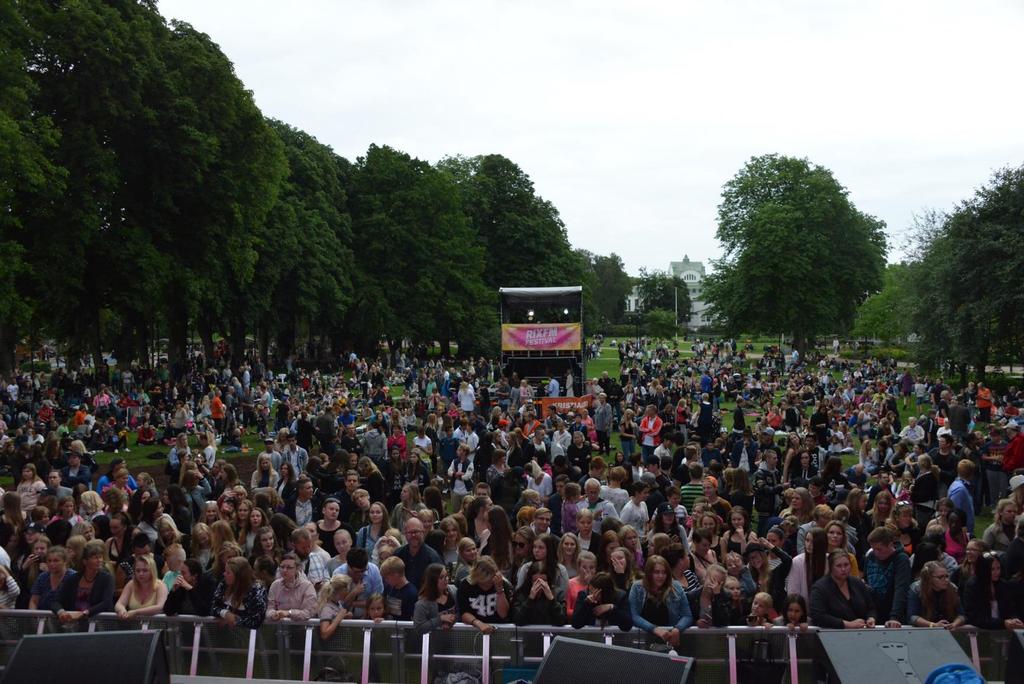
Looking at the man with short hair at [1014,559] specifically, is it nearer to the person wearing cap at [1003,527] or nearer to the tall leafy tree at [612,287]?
the person wearing cap at [1003,527]

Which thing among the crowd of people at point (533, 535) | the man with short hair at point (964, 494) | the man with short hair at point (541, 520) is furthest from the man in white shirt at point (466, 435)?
the man with short hair at point (964, 494)

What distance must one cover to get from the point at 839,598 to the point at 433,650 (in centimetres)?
296

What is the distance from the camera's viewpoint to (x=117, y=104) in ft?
92.4

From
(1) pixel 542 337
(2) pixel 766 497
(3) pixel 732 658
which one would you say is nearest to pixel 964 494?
(2) pixel 766 497

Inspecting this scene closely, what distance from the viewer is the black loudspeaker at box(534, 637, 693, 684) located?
4.77 meters

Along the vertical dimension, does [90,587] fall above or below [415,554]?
below

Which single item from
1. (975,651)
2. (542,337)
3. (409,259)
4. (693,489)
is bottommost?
(975,651)

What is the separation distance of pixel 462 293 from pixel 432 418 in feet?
121

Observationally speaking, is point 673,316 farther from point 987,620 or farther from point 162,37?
point 987,620

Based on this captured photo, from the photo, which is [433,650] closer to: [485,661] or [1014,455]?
[485,661]

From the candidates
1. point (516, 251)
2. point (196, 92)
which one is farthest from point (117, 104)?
point (516, 251)

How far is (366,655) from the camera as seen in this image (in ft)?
21.3

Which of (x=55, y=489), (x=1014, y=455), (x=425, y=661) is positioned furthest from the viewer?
(x=1014, y=455)

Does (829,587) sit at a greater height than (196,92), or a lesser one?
lesser
